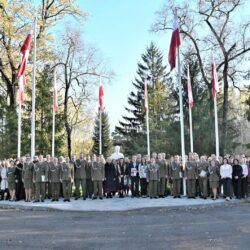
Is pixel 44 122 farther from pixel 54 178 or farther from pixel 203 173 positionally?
pixel 203 173

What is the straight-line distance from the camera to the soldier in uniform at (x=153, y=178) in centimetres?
1959

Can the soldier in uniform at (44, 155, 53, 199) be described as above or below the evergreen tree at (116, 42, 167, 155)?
below

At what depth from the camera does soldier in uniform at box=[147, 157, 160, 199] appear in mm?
19594

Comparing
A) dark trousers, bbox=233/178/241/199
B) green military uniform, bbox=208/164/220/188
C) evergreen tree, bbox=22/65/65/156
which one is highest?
evergreen tree, bbox=22/65/65/156

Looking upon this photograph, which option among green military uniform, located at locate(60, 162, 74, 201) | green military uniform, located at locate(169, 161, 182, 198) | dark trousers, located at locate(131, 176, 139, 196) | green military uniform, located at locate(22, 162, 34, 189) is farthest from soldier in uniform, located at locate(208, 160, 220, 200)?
green military uniform, located at locate(22, 162, 34, 189)

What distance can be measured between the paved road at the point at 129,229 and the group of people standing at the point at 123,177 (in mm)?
2852

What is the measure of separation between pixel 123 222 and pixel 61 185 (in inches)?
287

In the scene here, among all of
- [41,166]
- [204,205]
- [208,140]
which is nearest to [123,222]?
[204,205]

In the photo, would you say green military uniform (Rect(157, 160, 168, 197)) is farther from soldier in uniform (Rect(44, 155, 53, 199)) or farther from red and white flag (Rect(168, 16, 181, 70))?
soldier in uniform (Rect(44, 155, 53, 199))

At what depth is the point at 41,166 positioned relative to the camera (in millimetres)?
18812

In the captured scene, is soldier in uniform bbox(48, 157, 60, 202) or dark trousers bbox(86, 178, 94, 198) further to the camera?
dark trousers bbox(86, 178, 94, 198)

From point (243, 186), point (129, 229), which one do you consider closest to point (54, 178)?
point (129, 229)

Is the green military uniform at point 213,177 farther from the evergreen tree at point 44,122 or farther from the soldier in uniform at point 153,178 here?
the evergreen tree at point 44,122

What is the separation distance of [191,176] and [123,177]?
10.6 feet
